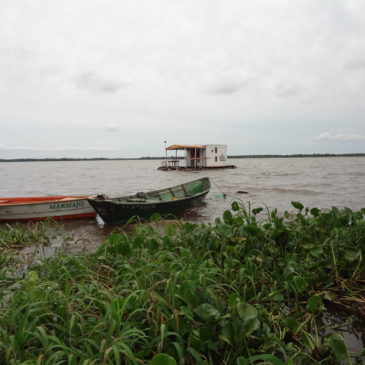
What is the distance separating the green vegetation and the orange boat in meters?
6.43

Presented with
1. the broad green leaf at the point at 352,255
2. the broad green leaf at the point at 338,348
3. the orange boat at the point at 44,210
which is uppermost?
A: the broad green leaf at the point at 352,255

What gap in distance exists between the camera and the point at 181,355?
1.90 meters

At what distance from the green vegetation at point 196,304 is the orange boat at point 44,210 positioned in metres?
6.43

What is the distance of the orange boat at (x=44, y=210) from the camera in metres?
9.37

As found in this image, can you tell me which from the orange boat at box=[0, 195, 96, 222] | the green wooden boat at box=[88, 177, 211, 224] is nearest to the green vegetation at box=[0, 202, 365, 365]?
the green wooden boat at box=[88, 177, 211, 224]

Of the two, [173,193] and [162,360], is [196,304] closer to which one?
[162,360]

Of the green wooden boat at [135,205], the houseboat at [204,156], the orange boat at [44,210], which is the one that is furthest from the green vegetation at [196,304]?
the houseboat at [204,156]

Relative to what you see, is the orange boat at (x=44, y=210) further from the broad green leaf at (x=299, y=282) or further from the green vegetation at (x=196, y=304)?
the broad green leaf at (x=299, y=282)

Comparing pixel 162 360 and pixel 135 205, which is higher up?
pixel 162 360

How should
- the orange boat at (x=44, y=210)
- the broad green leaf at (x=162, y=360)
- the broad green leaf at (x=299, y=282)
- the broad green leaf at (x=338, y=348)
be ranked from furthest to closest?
the orange boat at (x=44, y=210), the broad green leaf at (x=299, y=282), the broad green leaf at (x=338, y=348), the broad green leaf at (x=162, y=360)

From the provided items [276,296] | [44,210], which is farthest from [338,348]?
[44,210]

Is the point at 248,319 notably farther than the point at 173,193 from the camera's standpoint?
No

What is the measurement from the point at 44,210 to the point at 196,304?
8.72m

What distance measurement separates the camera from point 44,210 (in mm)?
9680
